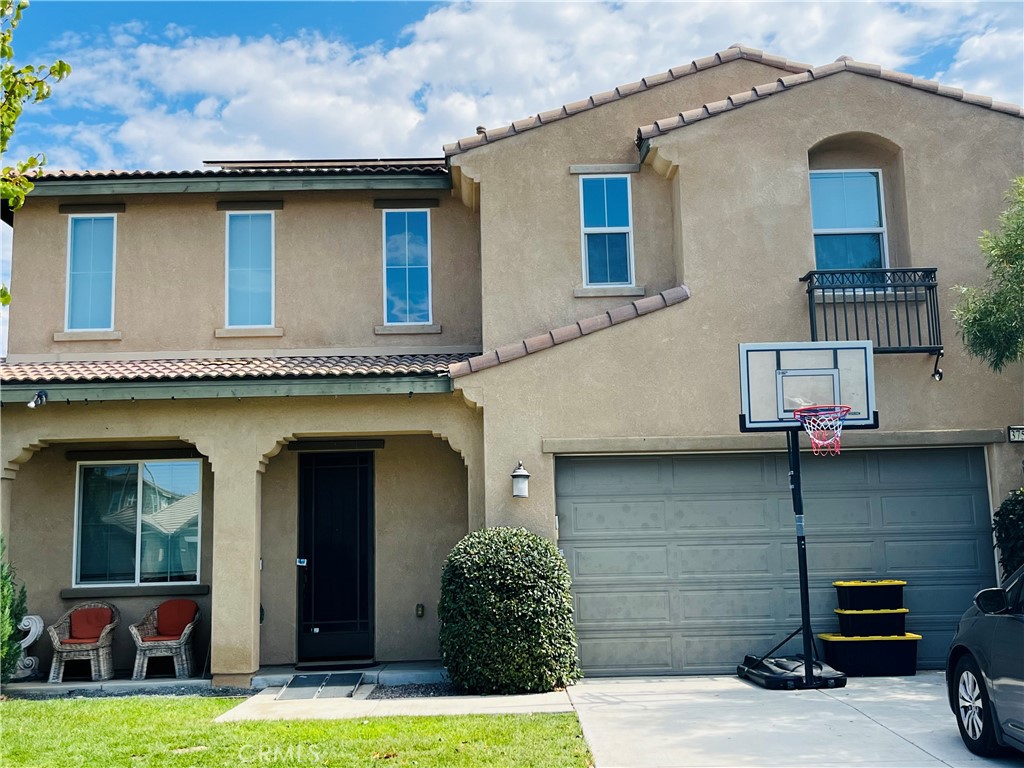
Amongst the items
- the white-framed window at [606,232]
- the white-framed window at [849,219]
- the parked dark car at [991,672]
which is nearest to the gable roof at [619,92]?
the white-framed window at [606,232]

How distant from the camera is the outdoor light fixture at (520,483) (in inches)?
462

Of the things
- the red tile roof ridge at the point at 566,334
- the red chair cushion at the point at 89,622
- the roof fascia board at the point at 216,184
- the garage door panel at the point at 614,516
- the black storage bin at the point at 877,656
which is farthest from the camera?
the roof fascia board at the point at 216,184

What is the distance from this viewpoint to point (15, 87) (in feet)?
22.7

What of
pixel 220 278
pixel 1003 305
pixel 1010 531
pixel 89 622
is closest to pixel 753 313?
pixel 1003 305

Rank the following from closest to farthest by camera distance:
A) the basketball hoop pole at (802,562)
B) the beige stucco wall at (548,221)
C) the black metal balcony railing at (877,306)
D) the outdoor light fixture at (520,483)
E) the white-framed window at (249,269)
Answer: the basketball hoop pole at (802,562) → the outdoor light fixture at (520,483) → the black metal balcony railing at (877,306) → the beige stucco wall at (548,221) → the white-framed window at (249,269)

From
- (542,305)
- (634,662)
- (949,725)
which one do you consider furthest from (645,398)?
(949,725)

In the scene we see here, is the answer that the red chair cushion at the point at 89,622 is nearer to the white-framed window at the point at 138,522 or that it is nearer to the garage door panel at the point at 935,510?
the white-framed window at the point at 138,522

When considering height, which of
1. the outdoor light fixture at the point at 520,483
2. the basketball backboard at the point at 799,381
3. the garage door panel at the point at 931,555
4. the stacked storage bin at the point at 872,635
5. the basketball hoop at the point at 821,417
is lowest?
the stacked storage bin at the point at 872,635

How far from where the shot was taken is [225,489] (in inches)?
486

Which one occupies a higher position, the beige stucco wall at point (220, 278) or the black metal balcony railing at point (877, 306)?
the beige stucco wall at point (220, 278)

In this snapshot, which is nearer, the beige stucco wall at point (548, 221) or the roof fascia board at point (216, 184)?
the beige stucco wall at point (548, 221)

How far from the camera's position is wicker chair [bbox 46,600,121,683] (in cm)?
1256

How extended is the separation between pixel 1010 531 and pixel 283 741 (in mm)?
8650

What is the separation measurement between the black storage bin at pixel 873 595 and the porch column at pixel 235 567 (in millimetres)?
7317
